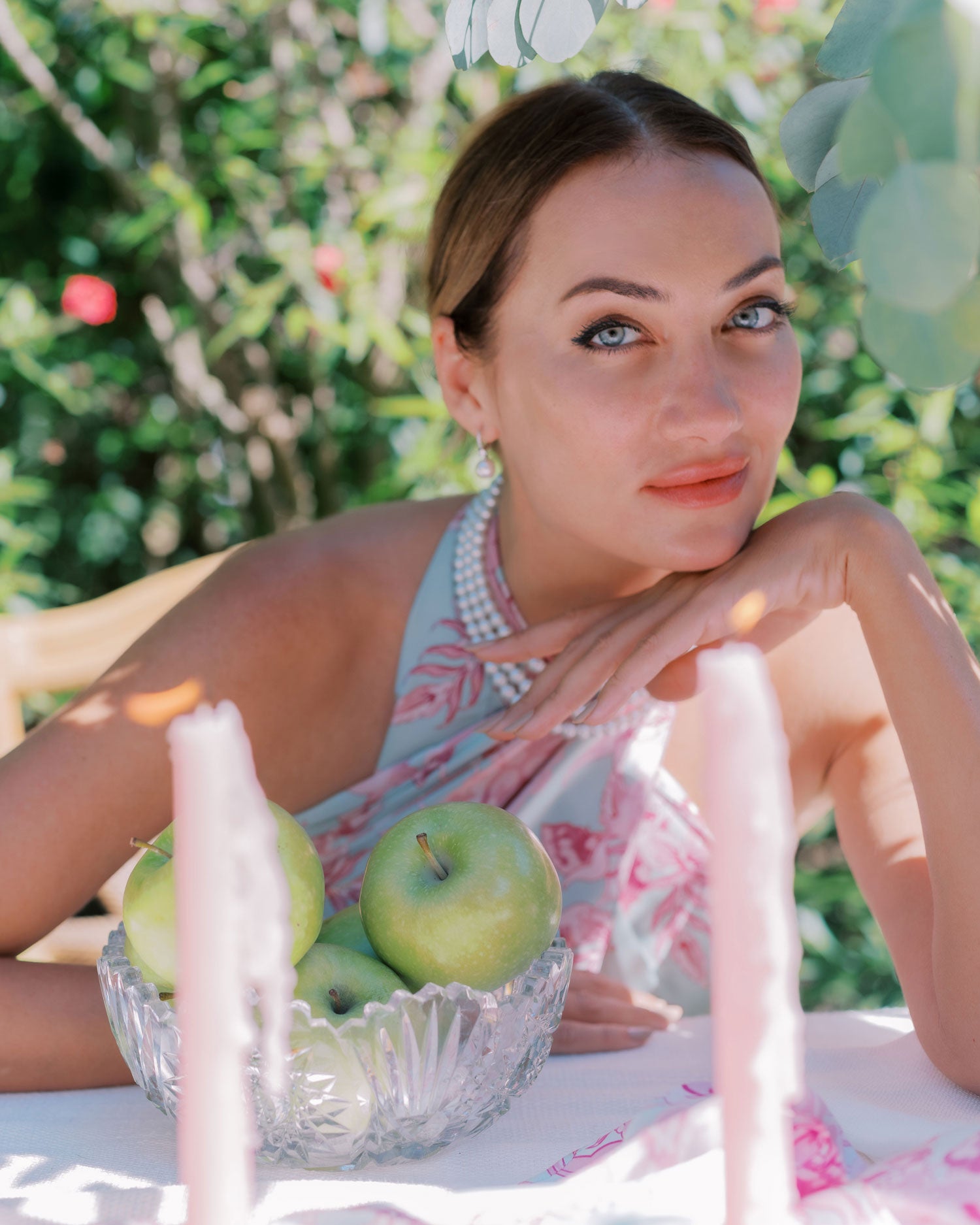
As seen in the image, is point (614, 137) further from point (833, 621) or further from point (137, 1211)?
point (137, 1211)

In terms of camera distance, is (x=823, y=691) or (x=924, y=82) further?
(x=823, y=691)

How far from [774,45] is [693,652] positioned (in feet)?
4.79

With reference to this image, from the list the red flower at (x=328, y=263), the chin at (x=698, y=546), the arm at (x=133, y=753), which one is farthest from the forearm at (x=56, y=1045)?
the red flower at (x=328, y=263)

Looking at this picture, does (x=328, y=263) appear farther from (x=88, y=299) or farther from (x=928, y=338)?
(x=928, y=338)

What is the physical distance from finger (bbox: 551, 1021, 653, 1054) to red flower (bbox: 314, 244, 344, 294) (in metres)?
1.57

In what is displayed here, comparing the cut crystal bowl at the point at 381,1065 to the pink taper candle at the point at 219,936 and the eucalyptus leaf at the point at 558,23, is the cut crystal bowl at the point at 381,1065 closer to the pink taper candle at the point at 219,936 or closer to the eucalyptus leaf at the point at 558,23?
the pink taper candle at the point at 219,936

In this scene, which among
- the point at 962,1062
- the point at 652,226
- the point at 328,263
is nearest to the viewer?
the point at 962,1062

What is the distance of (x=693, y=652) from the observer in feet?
3.86

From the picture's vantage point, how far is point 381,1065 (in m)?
0.69

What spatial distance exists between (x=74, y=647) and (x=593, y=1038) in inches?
38.1

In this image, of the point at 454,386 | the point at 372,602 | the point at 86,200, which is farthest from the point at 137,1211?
the point at 86,200

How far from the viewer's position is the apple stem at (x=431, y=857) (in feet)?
2.59

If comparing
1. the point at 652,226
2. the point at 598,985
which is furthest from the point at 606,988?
the point at 652,226

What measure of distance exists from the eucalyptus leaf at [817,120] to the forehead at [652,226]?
0.33 m
